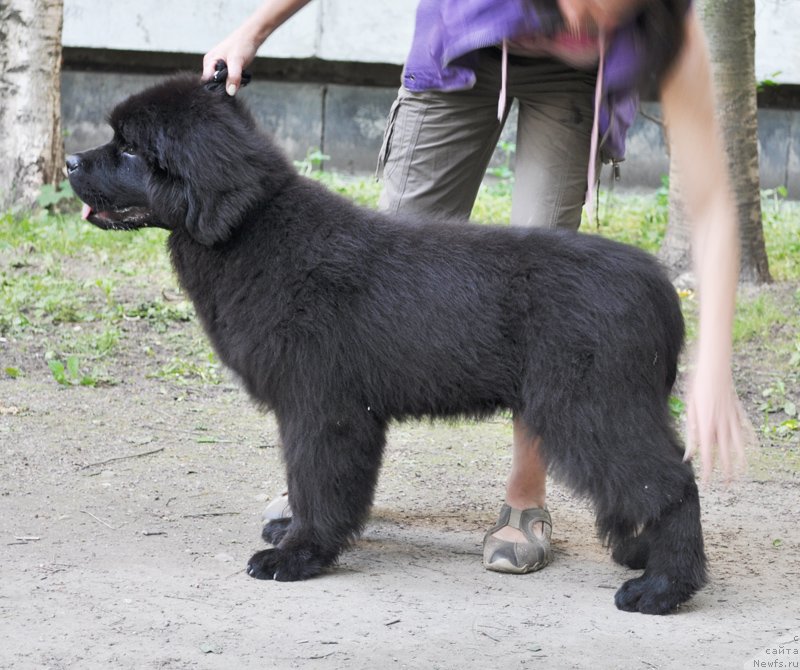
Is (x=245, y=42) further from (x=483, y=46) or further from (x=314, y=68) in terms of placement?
(x=314, y=68)

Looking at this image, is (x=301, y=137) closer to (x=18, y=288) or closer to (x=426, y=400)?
(x=18, y=288)

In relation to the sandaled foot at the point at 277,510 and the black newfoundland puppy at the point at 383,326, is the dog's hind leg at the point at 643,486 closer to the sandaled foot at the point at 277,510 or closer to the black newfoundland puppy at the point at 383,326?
the black newfoundland puppy at the point at 383,326

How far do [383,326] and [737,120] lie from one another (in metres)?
3.93

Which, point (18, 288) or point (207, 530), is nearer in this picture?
point (207, 530)

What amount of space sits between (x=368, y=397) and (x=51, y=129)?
543cm

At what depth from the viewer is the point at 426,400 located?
3.39 m

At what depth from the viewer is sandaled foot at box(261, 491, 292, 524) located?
381 centimetres

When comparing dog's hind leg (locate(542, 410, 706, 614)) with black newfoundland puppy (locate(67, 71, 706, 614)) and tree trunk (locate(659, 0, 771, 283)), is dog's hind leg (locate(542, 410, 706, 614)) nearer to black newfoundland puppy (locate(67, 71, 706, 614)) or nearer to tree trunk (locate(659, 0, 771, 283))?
black newfoundland puppy (locate(67, 71, 706, 614))

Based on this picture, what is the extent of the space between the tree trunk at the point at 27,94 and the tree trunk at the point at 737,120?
4.36 metres

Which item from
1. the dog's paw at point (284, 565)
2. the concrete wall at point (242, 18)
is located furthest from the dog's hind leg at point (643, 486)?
the concrete wall at point (242, 18)

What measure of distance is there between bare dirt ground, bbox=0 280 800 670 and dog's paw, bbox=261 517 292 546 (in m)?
0.06

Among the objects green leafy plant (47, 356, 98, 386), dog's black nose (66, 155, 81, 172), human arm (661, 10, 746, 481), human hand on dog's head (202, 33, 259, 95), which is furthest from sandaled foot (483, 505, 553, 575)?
green leafy plant (47, 356, 98, 386)

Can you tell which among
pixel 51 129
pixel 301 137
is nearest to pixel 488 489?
pixel 51 129

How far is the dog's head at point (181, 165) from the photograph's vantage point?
3.39m
